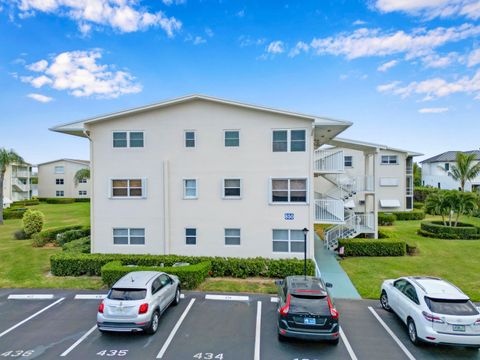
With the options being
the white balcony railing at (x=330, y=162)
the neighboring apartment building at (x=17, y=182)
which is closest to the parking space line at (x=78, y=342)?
the white balcony railing at (x=330, y=162)

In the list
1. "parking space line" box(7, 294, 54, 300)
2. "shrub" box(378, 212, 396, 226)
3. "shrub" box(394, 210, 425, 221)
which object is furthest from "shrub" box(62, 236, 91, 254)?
"shrub" box(394, 210, 425, 221)

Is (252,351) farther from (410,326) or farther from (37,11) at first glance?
(37,11)

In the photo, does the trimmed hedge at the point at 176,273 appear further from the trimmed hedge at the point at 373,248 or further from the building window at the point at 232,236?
the trimmed hedge at the point at 373,248

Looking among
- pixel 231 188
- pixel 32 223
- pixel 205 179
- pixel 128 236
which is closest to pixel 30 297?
pixel 128 236

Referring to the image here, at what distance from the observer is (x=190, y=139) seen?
50.5 feet

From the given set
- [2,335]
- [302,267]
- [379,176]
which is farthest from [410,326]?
[379,176]

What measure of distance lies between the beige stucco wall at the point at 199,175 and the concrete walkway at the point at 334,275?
1588 mm

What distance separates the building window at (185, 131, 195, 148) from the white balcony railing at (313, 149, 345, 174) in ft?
23.2

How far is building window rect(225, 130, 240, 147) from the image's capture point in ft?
49.7

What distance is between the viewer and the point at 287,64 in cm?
2403

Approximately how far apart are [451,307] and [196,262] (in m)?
9.85

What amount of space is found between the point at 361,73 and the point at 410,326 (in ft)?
61.6

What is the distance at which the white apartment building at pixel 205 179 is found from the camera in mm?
14820

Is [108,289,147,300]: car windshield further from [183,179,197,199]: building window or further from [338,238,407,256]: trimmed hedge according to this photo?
[338,238,407,256]: trimmed hedge
